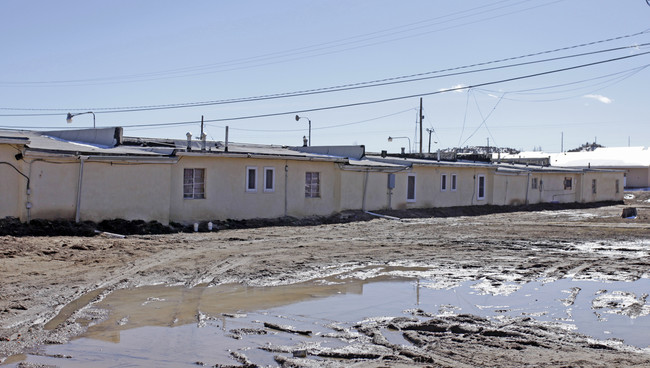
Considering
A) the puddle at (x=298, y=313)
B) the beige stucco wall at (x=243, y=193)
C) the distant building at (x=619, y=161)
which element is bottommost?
the puddle at (x=298, y=313)

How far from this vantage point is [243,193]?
85.2 ft

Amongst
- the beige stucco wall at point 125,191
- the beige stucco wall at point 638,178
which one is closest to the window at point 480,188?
the beige stucco wall at point 125,191

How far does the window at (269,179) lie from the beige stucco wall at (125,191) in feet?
15.5

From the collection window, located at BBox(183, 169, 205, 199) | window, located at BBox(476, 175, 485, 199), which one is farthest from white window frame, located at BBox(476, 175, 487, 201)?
window, located at BBox(183, 169, 205, 199)

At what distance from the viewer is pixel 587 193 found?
51500mm

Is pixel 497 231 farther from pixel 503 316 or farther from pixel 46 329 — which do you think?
pixel 46 329

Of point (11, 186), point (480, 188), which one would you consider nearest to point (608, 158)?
point (480, 188)

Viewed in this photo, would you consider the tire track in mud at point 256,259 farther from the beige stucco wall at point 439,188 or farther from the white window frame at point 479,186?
the white window frame at point 479,186

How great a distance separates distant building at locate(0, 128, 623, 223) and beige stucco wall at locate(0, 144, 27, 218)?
0.03 meters

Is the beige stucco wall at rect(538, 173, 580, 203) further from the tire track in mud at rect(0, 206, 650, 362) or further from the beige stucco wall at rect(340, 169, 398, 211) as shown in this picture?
the tire track in mud at rect(0, 206, 650, 362)

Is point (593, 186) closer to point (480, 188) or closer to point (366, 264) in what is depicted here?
point (480, 188)

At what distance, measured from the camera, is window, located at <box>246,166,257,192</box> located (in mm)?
26125

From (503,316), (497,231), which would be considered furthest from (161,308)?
(497,231)

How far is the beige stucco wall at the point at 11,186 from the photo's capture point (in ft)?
62.8
